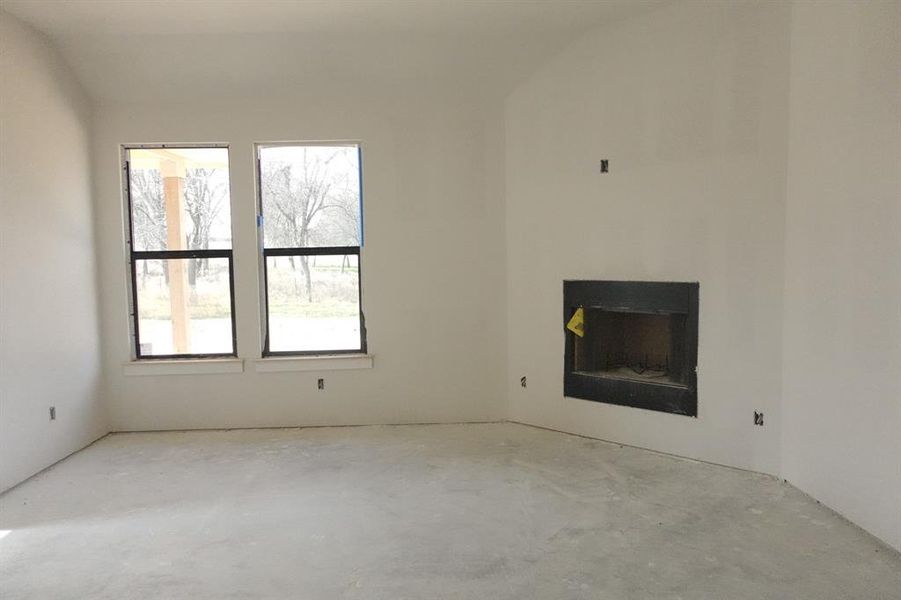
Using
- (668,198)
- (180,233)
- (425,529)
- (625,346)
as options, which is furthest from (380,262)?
(425,529)

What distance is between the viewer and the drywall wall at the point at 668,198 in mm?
3582

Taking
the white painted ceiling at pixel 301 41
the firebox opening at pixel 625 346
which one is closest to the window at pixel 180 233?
the white painted ceiling at pixel 301 41

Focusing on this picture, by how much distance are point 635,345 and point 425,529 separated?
2245 millimetres

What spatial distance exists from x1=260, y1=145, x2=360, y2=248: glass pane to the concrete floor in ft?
5.34

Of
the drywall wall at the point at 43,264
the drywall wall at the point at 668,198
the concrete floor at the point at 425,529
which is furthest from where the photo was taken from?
the drywall wall at the point at 43,264

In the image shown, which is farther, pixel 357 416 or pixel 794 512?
pixel 357 416

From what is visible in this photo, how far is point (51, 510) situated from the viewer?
11.0 feet

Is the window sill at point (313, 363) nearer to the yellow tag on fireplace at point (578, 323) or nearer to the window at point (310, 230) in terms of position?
the window at point (310, 230)

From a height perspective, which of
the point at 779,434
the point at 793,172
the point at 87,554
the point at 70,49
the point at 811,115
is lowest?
the point at 87,554

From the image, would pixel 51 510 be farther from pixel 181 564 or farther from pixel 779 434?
pixel 779 434

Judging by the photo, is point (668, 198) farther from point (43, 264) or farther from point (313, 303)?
point (43, 264)

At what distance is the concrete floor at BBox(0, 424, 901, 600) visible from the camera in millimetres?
2502

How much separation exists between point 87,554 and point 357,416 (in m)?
2.28

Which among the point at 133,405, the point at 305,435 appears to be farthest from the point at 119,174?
the point at 305,435
